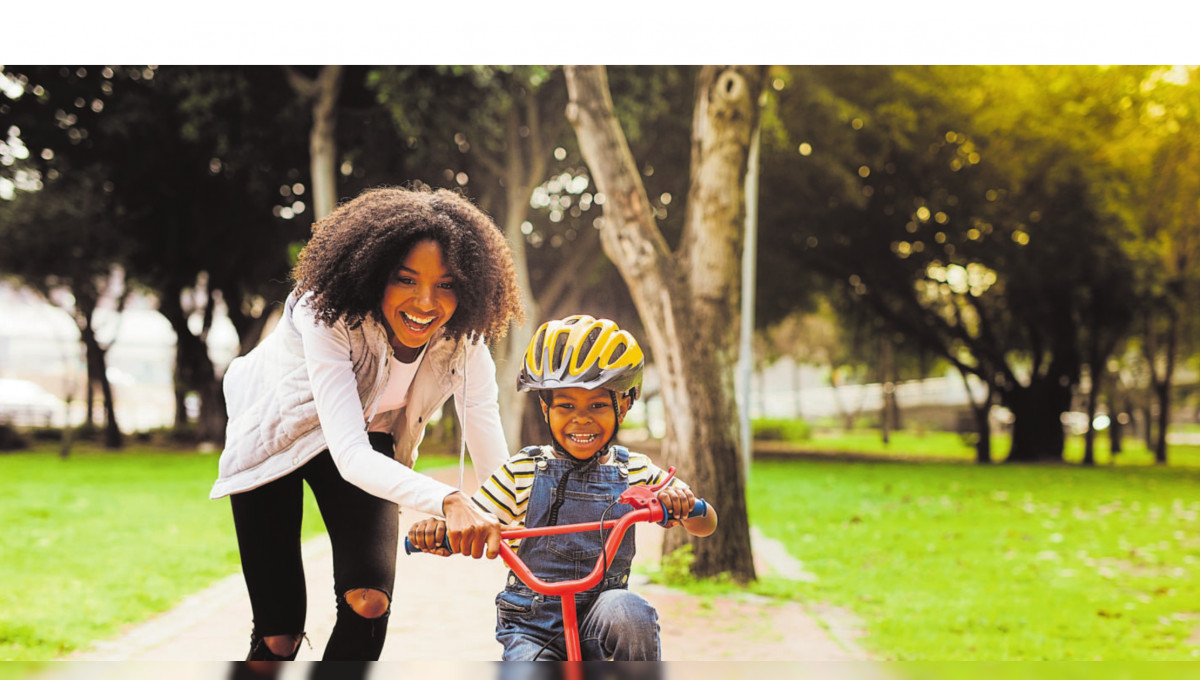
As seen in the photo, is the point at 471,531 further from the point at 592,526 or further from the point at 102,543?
the point at 102,543

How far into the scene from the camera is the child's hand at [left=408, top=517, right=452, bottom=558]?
196cm

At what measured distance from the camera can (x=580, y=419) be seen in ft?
7.35

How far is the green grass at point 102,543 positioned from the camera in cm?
452

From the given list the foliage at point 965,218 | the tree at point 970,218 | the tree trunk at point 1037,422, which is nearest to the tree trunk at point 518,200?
the foliage at point 965,218

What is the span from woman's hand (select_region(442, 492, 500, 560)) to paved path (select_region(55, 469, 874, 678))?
2.14 ft

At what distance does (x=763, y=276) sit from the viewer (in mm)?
12438

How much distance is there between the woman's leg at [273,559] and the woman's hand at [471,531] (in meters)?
0.75

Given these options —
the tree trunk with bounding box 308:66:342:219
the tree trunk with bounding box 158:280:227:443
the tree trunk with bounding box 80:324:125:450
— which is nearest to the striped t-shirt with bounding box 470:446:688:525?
the tree trunk with bounding box 308:66:342:219

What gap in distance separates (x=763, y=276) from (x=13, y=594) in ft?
29.9

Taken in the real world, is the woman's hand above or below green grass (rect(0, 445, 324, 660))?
above

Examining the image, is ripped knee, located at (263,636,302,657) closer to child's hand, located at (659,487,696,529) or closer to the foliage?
child's hand, located at (659,487,696,529)

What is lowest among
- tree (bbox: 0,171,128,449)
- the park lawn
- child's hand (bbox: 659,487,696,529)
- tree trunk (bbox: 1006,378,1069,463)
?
the park lawn

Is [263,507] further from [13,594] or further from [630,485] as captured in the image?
[13,594]

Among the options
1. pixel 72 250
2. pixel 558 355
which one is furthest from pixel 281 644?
pixel 72 250
